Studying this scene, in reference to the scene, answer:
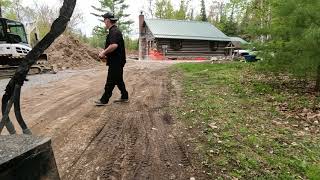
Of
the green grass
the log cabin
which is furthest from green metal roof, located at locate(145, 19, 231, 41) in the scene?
the green grass

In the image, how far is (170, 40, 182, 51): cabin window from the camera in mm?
40344

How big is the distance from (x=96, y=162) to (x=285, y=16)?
8.12 m

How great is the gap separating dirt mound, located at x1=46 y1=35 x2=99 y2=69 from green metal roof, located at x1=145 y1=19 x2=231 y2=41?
12698 mm

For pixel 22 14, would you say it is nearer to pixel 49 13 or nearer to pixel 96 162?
pixel 49 13

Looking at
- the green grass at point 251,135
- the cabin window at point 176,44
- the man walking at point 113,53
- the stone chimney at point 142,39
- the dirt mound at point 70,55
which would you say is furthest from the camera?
the stone chimney at point 142,39

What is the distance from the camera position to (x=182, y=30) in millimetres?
41656

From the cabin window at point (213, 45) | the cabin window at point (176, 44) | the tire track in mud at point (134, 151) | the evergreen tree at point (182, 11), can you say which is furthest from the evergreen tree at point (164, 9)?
the tire track in mud at point (134, 151)

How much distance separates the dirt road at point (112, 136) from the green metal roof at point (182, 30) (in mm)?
30810

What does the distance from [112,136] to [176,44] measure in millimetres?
35401

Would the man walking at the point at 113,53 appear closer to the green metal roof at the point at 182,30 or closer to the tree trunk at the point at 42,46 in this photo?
the tree trunk at the point at 42,46

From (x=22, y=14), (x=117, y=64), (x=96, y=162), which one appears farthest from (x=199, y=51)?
(x=22, y=14)

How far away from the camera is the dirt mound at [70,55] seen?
24.2 metres

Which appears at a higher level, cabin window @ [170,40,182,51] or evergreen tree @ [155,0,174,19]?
evergreen tree @ [155,0,174,19]

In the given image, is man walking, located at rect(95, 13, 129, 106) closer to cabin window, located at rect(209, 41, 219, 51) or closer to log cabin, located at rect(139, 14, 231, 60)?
log cabin, located at rect(139, 14, 231, 60)
